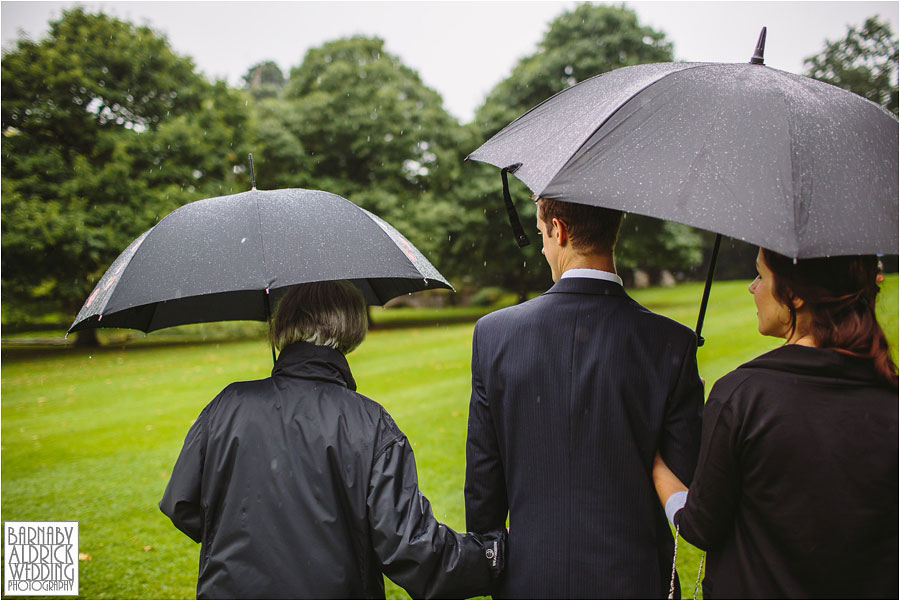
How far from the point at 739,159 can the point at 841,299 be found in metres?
0.50

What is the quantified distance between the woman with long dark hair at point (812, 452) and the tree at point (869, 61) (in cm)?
1528

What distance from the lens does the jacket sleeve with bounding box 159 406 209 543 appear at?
2143 millimetres

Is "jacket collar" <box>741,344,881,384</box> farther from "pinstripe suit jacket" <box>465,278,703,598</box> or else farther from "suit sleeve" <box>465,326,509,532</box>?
"suit sleeve" <box>465,326,509,532</box>

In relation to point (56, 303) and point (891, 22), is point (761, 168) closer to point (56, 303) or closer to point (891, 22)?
point (891, 22)

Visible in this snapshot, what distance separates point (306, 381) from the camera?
7.19ft

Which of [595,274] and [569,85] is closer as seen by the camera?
[595,274]

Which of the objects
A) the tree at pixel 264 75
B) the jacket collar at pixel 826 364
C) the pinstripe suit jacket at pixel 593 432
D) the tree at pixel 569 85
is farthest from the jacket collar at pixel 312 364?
the tree at pixel 264 75

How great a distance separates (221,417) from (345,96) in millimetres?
22505

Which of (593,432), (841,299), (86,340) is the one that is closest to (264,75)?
(86,340)

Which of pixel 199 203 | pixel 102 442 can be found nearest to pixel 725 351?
pixel 102 442

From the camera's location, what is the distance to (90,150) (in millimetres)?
17938

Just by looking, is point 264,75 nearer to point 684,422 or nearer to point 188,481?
point 188,481

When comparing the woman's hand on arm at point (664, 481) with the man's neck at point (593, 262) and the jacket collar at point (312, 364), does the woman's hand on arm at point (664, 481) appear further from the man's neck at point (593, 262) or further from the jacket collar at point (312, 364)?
the jacket collar at point (312, 364)

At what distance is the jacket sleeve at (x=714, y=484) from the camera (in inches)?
66.4
